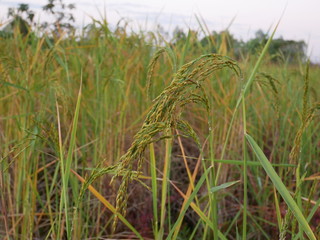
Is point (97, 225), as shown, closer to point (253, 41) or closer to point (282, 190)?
point (282, 190)

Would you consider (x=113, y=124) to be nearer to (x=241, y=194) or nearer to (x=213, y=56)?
(x=241, y=194)

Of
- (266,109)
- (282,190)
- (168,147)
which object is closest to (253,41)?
(266,109)

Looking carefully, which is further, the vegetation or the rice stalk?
the vegetation

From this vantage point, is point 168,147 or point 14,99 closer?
point 168,147

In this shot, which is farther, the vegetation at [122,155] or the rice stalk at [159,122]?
the vegetation at [122,155]

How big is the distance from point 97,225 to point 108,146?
404mm

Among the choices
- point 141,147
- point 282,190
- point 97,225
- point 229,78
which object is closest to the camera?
point 141,147

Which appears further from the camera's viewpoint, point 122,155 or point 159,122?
point 122,155

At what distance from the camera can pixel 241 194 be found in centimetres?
212

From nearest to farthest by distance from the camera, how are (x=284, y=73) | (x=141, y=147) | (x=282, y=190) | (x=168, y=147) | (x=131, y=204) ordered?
(x=141, y=147) < (x=282, y=190) < (x=168, y=147) < (x=131, y=204) < (x=284, y=73)

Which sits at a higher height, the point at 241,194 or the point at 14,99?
the point at 14,99

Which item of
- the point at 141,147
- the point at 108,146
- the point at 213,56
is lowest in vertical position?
the point at 108,146

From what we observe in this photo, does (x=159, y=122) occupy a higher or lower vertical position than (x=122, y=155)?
higher

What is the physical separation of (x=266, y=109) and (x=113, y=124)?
1211 mm
